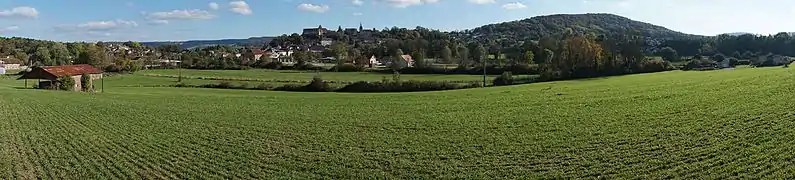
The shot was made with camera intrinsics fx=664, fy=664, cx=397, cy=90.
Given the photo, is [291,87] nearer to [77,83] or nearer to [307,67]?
[77,83]

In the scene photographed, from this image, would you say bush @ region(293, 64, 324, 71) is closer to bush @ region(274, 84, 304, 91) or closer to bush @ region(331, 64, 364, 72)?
bush @ region(331, 64, 364, 72)

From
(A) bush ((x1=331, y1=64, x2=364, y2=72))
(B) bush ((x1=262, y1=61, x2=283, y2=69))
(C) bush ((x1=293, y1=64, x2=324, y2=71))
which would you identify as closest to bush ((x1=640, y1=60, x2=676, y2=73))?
(A) bush ((x1=331, y1=64, x2=364, y2=72))

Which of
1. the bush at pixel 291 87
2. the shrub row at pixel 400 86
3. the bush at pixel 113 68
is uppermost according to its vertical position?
the bush at pixel 113 68

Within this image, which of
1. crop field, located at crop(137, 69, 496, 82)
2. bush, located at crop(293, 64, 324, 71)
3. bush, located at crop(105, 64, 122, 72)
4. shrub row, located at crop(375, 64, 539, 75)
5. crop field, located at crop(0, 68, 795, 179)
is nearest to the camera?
crop field, located at crop(0, 68, 795, 179)

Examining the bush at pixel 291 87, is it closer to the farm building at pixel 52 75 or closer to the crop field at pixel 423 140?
the farm building at pixel 52 75

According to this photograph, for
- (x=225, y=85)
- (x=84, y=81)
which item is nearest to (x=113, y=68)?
(x=225, y=85)

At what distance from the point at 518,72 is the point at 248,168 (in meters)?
67.9

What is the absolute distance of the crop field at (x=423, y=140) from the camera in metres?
16.2

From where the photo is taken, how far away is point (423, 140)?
71.2 ft

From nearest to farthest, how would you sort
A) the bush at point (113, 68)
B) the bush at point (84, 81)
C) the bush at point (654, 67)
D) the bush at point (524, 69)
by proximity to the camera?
the bush at point (84, 81) < the bush at point (654, 67) < the bush at point (524, 69) < the bush at point (113, 68)

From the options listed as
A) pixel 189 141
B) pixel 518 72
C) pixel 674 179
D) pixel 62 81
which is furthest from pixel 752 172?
pixel 518 72

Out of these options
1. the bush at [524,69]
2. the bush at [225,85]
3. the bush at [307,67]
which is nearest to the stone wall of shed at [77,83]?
the bush at [225,85]

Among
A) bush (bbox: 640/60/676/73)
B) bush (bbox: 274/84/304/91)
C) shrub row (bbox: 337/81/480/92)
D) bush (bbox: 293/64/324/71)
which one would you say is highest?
bush (bbox: 640/60/676/73)

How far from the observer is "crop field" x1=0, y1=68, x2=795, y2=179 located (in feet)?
53.2
